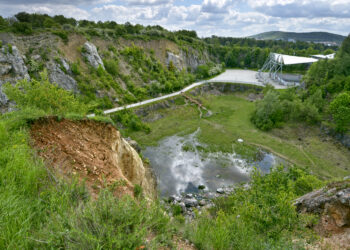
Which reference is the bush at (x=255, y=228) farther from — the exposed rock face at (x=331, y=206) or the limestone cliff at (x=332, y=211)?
the exposed rock face at (x=331, y=206)

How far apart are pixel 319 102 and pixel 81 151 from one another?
3861 centimetres

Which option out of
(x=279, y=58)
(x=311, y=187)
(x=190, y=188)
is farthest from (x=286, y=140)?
(x=279, y=58)

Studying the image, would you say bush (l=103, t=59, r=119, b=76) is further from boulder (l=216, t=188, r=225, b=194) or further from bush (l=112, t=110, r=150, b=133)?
boulder (l=216, t=188, r=225, b=194)

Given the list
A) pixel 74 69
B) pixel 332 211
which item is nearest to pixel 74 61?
pixel 74 69

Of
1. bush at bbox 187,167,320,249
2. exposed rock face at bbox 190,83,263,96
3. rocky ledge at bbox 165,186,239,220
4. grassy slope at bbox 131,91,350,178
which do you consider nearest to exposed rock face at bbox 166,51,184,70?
exposed rock face at bbox 190,83,263,96

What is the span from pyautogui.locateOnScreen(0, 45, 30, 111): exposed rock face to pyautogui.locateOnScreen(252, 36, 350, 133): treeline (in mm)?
38986

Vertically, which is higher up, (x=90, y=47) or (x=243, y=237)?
(x=90, y=47)

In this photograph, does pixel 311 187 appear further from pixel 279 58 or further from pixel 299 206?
pixel 279 58

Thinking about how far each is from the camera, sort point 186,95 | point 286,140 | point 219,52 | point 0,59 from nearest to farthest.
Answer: point 0,59 < point 286,140 < point 186,95 < point 219,52

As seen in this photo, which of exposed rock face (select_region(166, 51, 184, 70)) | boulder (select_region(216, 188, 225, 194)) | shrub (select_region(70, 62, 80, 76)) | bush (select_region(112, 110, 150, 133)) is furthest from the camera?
exposed rock face (select_region(166, 51, 184, 70))

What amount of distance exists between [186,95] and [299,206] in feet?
117

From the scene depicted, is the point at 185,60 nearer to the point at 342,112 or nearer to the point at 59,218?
the point at 342,112

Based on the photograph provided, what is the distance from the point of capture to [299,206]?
11.8 meters

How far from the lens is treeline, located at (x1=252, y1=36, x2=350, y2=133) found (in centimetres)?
3067
